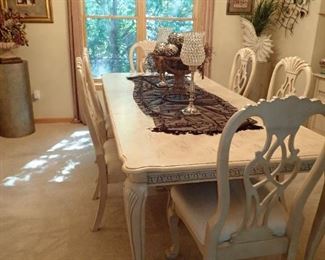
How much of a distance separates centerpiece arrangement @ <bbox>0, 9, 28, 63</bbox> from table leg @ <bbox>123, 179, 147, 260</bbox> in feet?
8.87

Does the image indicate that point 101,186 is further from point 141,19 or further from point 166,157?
point 141,19

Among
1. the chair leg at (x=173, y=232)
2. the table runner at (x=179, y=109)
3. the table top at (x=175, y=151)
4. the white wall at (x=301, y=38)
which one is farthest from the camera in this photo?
the white wall at (x=301, y=38)

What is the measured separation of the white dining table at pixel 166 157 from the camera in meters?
1.25

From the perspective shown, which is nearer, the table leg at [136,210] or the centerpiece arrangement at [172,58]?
the table leg at [136,210]

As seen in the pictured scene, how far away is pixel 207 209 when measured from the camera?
1.43 metres

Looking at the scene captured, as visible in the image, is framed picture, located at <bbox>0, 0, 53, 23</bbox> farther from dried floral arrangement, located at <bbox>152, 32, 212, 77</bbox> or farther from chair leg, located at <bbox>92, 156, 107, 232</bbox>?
chair leg, located at <bbox>92, 156, 107, 232</bbox>

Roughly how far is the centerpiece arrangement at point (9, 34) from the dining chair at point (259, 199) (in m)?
2.70

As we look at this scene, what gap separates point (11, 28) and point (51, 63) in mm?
696

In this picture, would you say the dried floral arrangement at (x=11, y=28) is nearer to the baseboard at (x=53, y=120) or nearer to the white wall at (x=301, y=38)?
the baseboard at (x=53, y=120)

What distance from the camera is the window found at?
4.08 meters

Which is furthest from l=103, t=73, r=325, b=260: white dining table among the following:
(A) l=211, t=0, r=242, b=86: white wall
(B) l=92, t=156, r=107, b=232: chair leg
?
(A) l=211, t=0, r=242, b=86: white wall

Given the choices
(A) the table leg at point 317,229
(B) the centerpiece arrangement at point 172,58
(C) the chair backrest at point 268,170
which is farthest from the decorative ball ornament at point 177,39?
(A) the table leg at point 317,229

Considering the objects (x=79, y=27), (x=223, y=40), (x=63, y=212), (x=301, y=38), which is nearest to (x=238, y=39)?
(x=223, y=40)

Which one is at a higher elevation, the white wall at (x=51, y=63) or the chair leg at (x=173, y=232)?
the white wall at (x=51, y=63)
